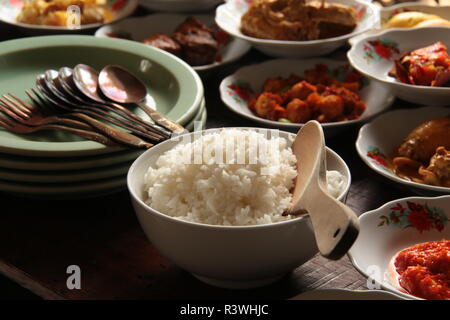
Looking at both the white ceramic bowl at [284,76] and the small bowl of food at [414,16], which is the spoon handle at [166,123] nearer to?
the white ceramic bowl at [284,76]

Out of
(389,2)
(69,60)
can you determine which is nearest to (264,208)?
(69,60)

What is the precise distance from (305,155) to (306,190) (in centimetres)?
13

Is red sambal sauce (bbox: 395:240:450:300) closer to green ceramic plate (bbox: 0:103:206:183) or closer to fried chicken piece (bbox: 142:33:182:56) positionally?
green ceramic plate (bbox: 0:103:206:183)

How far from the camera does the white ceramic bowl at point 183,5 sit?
87.3 inches

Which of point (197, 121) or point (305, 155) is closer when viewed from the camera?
point (305, 155)

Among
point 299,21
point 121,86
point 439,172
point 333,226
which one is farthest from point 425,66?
point 333,226

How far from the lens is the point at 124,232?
1237 mm

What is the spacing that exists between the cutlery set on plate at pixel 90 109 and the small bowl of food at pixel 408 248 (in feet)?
1.36

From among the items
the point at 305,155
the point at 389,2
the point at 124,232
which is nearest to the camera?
the point at 305,155

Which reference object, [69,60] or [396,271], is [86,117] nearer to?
[69,60]

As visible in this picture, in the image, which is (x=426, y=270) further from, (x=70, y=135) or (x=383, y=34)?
(x=383, y=34)

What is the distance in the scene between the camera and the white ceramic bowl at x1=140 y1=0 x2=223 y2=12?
222 cm

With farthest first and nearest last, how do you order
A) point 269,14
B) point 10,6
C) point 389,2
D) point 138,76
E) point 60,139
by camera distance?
point 389,2 < point 10,6 < point 269,14 < point 138,76 < point 60,139

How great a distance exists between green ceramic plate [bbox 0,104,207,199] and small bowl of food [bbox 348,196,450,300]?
0.46 metres
